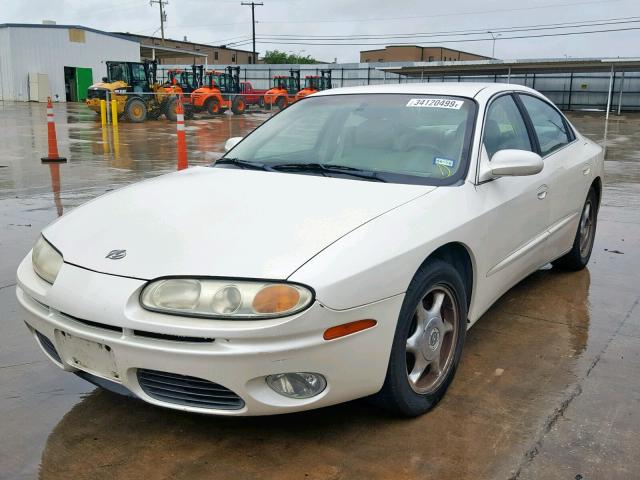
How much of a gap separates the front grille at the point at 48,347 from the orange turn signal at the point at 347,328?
3.82ft

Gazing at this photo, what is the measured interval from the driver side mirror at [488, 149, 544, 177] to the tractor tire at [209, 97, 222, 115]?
2663cm

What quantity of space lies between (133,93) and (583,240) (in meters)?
22.4

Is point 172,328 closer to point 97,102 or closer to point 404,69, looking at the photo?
point 97,102

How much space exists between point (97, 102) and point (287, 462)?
24.5 m

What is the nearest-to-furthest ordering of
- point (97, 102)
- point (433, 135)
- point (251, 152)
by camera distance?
point (433, 135)
point (251, 152)
point (97, 102)

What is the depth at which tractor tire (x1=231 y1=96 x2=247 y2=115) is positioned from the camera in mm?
30666

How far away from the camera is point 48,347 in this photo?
2742mm

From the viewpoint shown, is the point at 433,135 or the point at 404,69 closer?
the point at 433,135

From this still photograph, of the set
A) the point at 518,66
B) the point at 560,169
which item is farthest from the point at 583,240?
the point at 518,66

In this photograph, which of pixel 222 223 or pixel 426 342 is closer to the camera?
pixel 222 223

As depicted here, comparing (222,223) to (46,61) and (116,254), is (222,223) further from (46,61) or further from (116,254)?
(46,61)

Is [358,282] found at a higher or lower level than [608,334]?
higher

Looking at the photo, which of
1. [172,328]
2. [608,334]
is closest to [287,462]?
[172,328]

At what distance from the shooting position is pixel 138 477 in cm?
238
